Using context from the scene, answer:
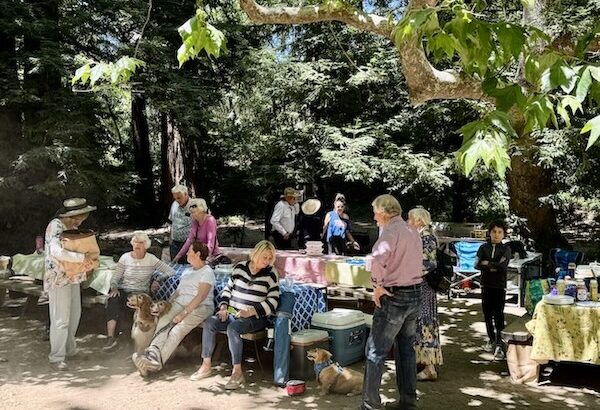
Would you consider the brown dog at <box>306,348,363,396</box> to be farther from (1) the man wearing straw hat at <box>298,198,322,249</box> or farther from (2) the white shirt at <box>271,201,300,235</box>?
(1) the man wearing straw hat at <box>298,198,322,249</box>

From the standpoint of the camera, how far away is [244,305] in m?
5.30

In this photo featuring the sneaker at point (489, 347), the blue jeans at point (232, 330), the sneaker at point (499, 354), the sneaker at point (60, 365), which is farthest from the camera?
the sneaker at point (489, 347)

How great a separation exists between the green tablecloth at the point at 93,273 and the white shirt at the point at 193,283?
5.06 ft

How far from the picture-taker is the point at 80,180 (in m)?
10.5

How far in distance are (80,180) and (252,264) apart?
20.3 ft

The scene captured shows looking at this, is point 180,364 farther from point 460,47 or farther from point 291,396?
point 460,47

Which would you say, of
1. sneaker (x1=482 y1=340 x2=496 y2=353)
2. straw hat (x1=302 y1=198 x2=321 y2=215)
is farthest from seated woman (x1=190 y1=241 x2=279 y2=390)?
straw hat (x1=302 y1=198 x2=321 y2=215)

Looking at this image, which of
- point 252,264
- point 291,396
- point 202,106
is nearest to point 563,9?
point 202,106

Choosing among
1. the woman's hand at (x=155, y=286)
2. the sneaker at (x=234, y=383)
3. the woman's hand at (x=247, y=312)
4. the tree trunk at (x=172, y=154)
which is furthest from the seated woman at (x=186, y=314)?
the tree trunk at (x=172, y=154)

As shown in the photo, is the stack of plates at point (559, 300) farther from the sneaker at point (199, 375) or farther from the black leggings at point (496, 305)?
the sneaker at point (199, 375)

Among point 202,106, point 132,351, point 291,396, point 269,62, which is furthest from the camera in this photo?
point 269,62

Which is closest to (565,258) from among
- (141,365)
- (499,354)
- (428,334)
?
(499,354)

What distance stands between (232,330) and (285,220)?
3.65 metres

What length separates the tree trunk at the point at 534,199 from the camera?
11.1 m
